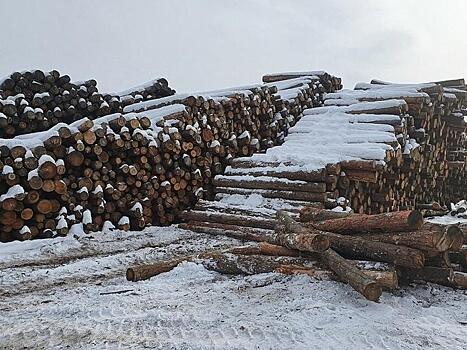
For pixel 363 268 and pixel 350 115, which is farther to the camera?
pixel 350 115

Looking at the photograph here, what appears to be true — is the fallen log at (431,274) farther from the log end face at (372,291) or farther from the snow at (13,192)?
the snow at (13,192)

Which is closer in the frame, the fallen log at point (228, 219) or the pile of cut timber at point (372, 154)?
the fallen log at point (228, 219)

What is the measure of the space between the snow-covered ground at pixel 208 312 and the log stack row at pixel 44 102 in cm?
438

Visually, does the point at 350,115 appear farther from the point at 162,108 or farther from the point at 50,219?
the point at 50,219

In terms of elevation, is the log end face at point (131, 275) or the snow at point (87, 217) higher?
the snow at point (87, 217)

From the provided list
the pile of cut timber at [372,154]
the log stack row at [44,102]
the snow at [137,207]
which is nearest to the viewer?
the snow at [137,207]

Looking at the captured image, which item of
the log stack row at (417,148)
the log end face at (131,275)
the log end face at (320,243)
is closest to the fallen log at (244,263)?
the log end face at (320,243)

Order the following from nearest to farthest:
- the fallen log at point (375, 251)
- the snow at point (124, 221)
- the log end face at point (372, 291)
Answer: the log end face at point (372, 291) < the fallen log at point (375, 251) < the snow at point (124, 221)

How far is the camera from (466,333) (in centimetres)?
344

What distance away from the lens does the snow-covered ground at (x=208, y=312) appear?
332 cm

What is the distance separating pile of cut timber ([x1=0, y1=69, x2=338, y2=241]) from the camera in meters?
6.60

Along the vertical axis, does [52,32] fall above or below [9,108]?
above

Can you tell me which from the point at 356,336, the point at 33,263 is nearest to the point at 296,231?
the point at 356,336

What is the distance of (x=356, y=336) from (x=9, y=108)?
25.7 ft
